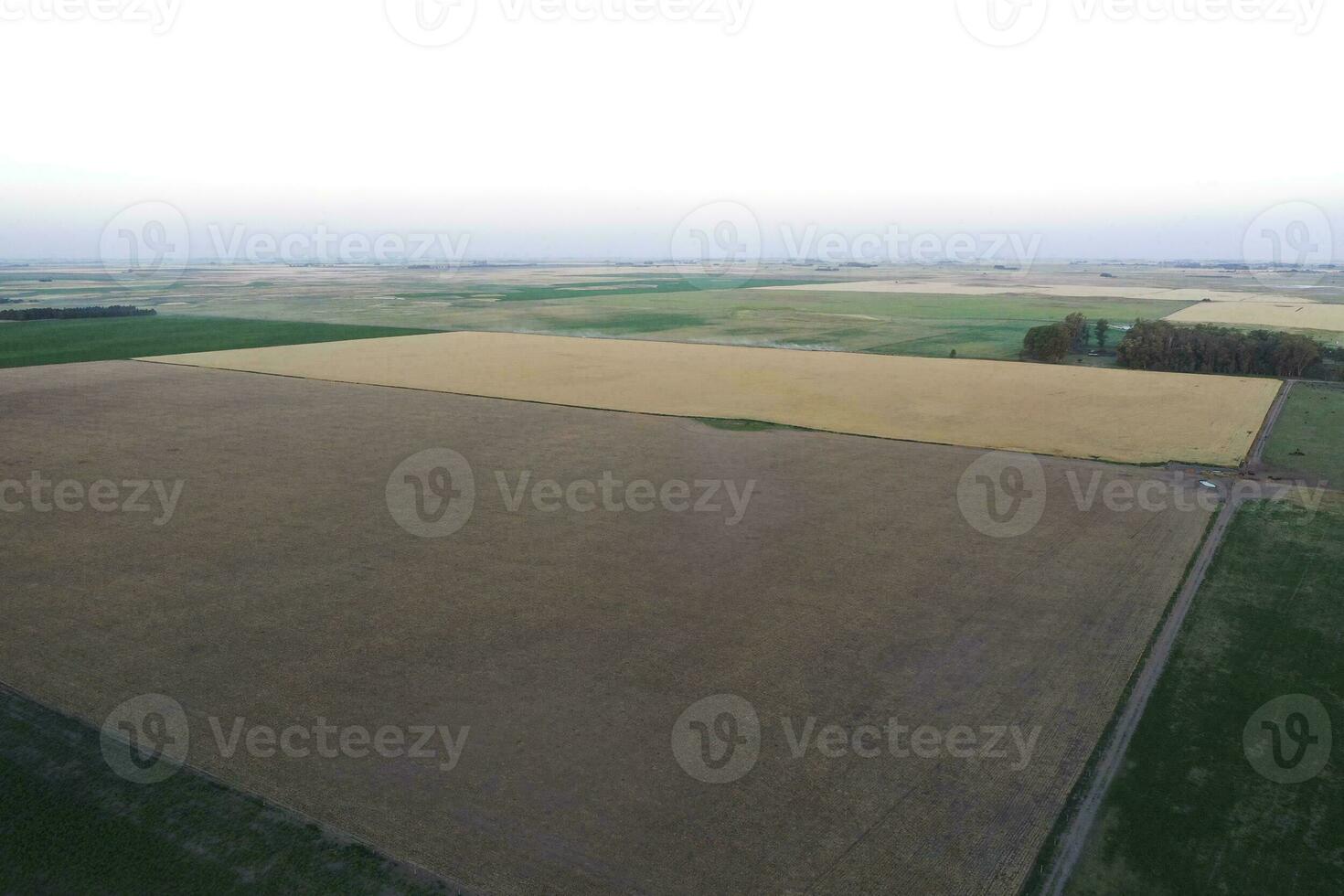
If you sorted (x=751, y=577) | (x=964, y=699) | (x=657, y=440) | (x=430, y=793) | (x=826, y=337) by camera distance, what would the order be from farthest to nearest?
(x=826, y=337)
(x=657, y=440)
(x=751, y=577)
(x=964, y=699)
(x=430, y=793)

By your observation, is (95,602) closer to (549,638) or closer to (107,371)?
(549,638)

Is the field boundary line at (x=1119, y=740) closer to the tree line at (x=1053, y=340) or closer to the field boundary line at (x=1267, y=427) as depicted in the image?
the field boundary line at (x=1267, y=427)

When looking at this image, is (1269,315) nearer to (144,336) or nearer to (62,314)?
(144,336)

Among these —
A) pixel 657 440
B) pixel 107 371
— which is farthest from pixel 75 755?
pixel 107 371

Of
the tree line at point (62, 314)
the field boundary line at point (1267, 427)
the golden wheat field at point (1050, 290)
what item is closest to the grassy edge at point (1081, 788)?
the field boundary line at point (1267, 427)

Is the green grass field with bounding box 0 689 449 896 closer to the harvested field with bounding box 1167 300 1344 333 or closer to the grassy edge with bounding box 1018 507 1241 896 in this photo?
the grassy edge with bounding box 1018 507 1241 896

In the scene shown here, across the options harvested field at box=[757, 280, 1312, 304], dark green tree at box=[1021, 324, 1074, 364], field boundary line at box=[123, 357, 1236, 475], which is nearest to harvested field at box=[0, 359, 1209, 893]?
field boundary line at box=[123, 357, 1236, 475]

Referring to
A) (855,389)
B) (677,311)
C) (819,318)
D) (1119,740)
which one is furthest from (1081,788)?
(677,311)
